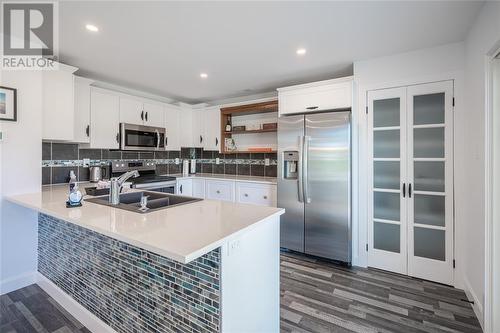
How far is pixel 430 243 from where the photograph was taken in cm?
254

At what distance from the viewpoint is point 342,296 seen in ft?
7.34

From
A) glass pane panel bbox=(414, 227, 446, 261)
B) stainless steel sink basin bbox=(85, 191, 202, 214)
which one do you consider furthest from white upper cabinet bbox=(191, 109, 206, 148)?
glass pane panel bbox=(414, 227, 446, 261)

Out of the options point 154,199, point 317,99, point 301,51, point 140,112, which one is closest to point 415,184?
point 317,99

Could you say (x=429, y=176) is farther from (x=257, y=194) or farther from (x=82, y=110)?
(x=82, y=110)

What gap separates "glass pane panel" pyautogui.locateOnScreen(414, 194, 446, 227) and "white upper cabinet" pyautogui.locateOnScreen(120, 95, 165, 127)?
3840mm

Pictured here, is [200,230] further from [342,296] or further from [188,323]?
[342,296]

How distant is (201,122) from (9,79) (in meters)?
2.72

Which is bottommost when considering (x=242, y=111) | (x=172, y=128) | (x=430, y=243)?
(x=430, y=243)

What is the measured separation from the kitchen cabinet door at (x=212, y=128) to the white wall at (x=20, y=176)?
97.3 inches

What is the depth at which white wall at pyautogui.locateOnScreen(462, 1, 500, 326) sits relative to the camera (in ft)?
5.79

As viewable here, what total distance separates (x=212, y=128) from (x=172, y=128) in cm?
71

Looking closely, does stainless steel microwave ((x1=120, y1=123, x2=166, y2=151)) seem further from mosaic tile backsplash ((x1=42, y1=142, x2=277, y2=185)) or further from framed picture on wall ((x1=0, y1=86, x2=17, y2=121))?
framed picture on wall ((x1=0, y1=86, x2=17, y2=121))

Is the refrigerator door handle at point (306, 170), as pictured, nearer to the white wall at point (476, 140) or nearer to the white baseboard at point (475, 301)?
the white wall at point (476, 140)

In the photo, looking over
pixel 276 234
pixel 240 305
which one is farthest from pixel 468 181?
pixel 240 305
